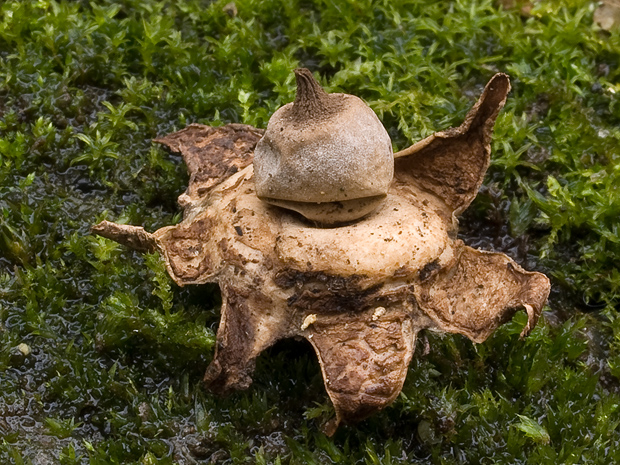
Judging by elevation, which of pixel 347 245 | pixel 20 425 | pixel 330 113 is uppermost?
pixel 330 113

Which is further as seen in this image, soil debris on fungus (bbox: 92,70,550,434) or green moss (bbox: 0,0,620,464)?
green moss (bbox: 0,0,620,464)

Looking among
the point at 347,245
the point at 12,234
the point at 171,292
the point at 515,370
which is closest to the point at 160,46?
the point at 12,234

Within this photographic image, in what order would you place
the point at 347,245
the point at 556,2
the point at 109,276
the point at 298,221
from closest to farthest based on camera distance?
the point at 347,245
the point at 298,221
the point at 109,276
the point at 556,2

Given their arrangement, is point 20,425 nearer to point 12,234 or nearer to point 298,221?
point 12,234

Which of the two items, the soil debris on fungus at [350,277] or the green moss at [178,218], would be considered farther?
the green moss at [178,218]

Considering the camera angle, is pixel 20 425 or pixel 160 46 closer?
pixel 20 425
